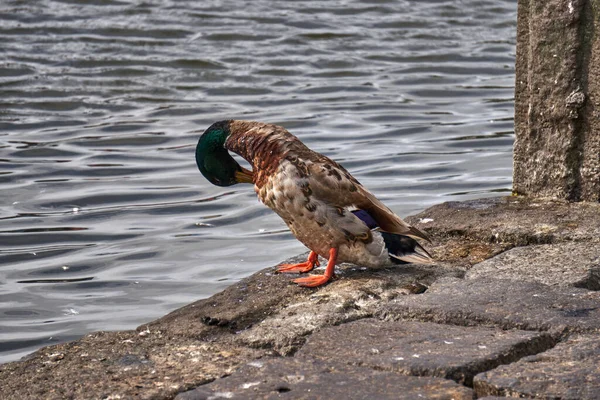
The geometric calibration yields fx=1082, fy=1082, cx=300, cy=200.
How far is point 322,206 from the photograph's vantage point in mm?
3889

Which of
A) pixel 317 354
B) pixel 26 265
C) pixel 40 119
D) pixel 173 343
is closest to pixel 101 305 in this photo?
pixel 26 265

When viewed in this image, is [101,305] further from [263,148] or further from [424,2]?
[424,2]

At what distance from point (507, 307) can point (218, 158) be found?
1337mm

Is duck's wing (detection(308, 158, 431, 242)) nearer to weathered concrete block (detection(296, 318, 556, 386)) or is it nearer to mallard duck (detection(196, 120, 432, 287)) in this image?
mallard duck (detection(196, 120, 432, 287))

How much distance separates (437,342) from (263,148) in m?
1.19

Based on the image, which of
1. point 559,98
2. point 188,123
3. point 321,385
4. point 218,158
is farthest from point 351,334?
point 188,123

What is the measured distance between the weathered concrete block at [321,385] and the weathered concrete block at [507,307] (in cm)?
51

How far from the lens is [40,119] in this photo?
31.9ft

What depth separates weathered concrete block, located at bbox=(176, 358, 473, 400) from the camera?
2734 mm

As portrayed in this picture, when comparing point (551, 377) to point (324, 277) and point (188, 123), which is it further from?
point (188, 123)

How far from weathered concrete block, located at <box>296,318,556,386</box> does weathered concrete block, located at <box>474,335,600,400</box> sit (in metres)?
0.08

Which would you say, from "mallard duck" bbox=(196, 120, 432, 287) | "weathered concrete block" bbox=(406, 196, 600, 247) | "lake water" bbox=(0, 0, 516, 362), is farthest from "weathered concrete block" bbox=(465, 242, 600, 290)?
"lake water" bbox=(0, 0, 516, 362)

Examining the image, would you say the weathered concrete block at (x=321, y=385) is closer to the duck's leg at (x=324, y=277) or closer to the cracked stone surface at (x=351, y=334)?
the cracked stone surface at (x=351, y=334)

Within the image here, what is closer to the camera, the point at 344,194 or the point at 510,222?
the point at 344,194
